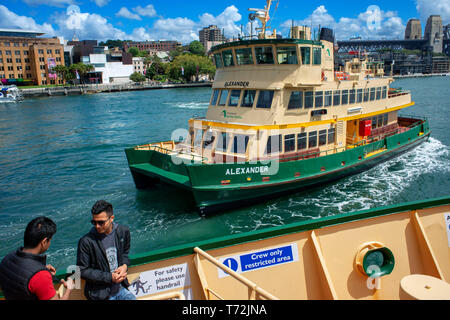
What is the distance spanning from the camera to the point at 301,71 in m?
12.9

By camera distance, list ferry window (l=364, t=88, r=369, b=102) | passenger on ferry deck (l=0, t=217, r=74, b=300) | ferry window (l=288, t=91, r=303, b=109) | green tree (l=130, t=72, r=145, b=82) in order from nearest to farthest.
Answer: passenger on ferry deck (l=0, t=217, r=74, b=300), ferry window (l=288, t=91, r=303, b=109), ferry window (l=364, t=88, r=369, b=102), green tree (l=130, t=72, r=145, b=82)

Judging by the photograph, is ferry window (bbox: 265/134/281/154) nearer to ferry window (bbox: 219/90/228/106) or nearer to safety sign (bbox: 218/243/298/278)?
ferry window (bbox: 219/90/228/106)

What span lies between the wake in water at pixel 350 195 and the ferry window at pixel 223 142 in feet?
8.71

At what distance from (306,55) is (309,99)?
1.75 metres

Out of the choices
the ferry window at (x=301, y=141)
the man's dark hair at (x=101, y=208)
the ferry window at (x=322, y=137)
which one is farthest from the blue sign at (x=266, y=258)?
the ferry window at (x=322, y=137)

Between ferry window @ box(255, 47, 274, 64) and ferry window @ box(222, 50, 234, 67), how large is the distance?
1.25 metres

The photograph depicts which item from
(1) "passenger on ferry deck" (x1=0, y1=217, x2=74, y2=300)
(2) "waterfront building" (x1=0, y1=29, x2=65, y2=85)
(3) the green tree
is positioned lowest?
(1) "passenger on ferry deck" (x1=0, y1=217, x2=74, y2=300)

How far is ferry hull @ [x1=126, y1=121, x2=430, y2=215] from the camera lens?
11398 millimetres

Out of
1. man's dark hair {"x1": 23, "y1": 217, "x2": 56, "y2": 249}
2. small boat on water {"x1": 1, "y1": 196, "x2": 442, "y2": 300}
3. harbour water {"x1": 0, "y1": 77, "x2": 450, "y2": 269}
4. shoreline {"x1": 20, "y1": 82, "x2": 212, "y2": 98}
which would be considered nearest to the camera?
man's dark hair {"x1": 23, "y1": 217, "x2": 56, "y2": 249}

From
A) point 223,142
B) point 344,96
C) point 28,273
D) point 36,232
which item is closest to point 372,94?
point 344,96

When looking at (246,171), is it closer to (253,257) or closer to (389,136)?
(253,257)

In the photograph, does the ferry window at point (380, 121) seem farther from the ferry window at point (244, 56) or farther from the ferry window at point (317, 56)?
the ferry window at point (244, 56)

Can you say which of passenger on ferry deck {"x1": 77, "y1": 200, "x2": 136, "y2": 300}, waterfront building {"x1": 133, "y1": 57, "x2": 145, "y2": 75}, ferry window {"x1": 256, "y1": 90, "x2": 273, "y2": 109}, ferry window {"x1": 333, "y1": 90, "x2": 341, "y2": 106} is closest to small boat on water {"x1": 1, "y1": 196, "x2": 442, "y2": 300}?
passenger on ferry deck {"x1": 77, "y1": 200, "x2": 136, "y2": 300}

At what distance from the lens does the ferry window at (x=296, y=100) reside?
42.8ft
